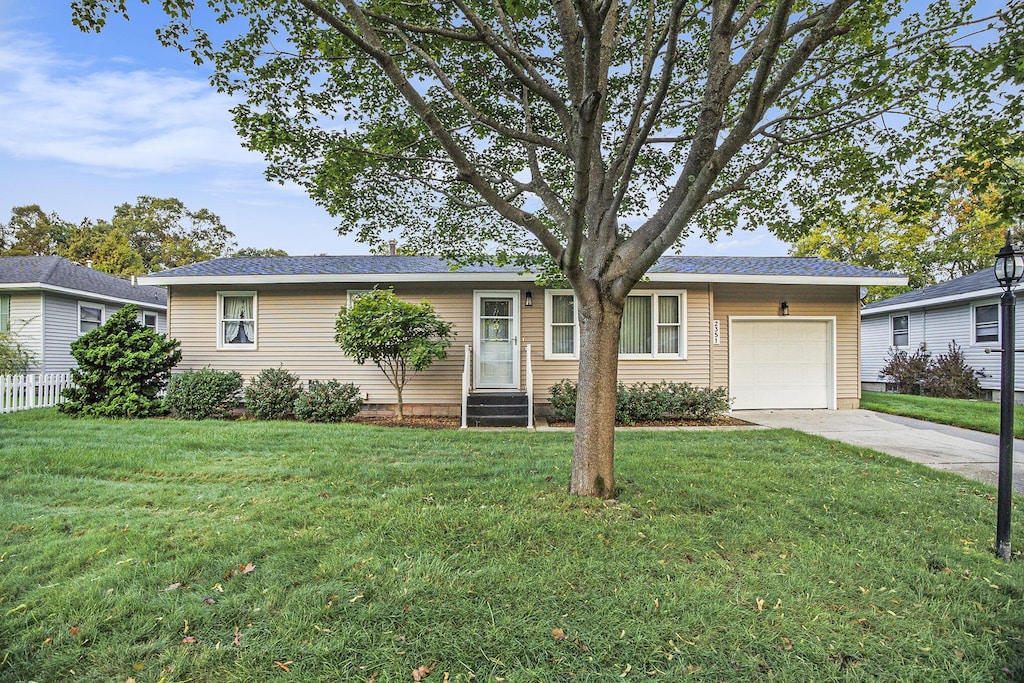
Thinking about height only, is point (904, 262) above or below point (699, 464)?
above

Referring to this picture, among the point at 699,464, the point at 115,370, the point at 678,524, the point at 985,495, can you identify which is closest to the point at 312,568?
the point at 678,524

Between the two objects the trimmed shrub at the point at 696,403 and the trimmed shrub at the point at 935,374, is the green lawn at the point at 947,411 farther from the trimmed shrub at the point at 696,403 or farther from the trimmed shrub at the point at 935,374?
the trimmed shrub at the point at 696,403

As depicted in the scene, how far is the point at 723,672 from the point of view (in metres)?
1.95

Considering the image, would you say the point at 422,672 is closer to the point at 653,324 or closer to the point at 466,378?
the point at 466,378

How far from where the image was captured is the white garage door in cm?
1027

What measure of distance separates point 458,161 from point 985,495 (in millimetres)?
5486

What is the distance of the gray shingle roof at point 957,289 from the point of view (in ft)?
40.8

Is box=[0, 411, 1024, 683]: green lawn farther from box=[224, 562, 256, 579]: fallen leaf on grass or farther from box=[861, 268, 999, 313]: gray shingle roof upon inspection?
box=[861, 268, 999, 313]: gray shingle roof

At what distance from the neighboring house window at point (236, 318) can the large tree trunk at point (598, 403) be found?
8.64m

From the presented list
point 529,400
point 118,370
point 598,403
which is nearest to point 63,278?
point 118,370

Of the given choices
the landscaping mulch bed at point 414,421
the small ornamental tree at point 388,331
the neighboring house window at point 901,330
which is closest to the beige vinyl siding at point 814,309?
the landscaping mulch bed at point 414,421

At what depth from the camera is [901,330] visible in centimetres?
1562

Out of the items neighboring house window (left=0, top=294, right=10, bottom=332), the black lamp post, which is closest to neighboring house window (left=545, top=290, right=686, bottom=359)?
the black lamp post

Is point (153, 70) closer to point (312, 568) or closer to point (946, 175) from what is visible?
point (312, 568)
